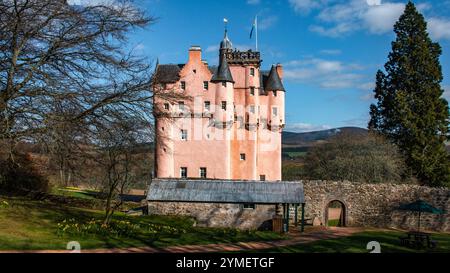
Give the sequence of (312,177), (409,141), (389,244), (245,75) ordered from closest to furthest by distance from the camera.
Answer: (389,244) < (409,141) < (245,75) < (312,177)

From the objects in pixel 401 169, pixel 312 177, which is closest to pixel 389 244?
pixel 401 169

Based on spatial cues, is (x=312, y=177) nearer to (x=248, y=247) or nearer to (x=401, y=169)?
(x=401, y=169)

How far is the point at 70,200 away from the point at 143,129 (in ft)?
53.8

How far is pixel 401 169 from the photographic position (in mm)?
44219

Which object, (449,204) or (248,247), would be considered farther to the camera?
(449,204)

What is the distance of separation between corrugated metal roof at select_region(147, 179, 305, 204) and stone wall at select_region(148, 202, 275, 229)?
1.15ft

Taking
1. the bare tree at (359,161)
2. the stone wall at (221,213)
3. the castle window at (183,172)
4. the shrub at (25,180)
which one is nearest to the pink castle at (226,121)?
the castle window at (183,172)

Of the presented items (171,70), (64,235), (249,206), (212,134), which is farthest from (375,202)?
(64,235)

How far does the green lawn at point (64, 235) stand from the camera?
1608cm

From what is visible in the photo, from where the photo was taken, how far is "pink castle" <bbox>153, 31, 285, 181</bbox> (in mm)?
38031

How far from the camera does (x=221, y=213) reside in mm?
27828

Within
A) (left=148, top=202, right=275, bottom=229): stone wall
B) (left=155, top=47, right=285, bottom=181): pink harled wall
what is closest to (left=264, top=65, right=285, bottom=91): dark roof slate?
(left=155, top=47, right=285, bottom=181): pink harled wall

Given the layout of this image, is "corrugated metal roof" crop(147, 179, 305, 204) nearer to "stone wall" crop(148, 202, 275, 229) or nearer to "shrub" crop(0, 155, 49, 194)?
"stone wall" crop(148, 202, 275, 229)

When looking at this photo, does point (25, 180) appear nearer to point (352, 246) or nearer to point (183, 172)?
point (183, 172)
